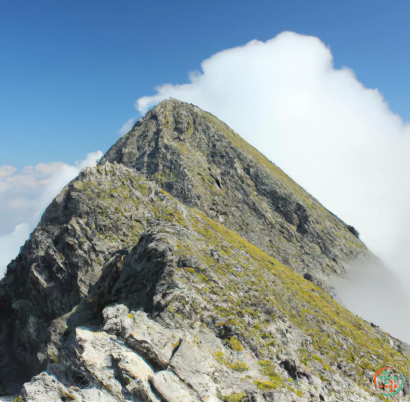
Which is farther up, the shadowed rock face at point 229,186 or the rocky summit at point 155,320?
the shadowed rock face at point 229,186

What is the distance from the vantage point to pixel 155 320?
22234 mm

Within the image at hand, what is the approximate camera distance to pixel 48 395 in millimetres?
15422

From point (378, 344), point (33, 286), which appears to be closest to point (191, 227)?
point (33, 286)

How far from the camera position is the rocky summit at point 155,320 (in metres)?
17.8

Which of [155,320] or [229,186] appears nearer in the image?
[155,320]

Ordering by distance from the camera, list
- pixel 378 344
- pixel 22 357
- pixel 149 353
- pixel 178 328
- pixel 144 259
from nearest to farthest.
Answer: pixel 149 353 → pixel 178 328 → pixel 144 259 → pixel 22 357 → pixel 378 344

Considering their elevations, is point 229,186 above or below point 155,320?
above

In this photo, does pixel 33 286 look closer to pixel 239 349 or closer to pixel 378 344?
pixel 239 349

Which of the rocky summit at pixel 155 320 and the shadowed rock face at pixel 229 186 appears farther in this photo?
the shadowed rock face at pixel 229 186

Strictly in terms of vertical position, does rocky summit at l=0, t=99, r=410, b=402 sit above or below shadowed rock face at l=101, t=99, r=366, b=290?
below

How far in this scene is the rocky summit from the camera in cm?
→ 1784

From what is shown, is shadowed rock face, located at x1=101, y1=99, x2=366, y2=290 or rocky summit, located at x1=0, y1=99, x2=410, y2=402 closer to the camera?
rocky summit, located at x1=0, y1=99, x2=410, y2=402

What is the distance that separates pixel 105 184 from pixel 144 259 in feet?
61.5

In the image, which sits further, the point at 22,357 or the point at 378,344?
the point at 378,344
